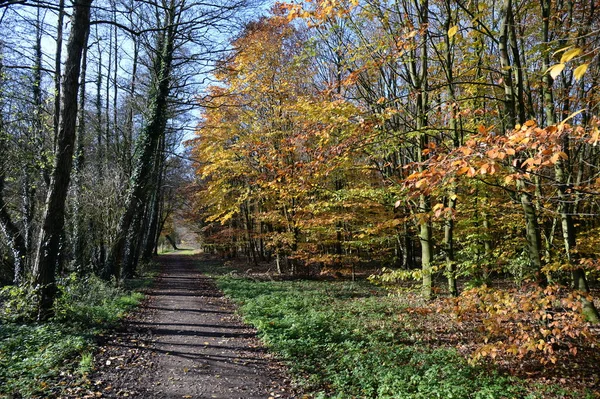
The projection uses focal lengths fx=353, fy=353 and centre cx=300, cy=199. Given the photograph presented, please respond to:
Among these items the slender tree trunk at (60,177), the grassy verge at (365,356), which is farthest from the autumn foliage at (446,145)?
the slender tree trunk at (60,177)

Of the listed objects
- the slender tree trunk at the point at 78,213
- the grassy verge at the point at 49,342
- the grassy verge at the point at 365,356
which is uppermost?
the slender tree trunk at the point at 78,213

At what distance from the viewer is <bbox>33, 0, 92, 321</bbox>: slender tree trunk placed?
23.0 feet

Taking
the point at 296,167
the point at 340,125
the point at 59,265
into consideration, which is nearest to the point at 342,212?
the point at 340,125

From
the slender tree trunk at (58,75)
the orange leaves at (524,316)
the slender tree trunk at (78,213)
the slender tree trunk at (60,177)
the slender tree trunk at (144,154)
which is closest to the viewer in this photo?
the orange leaves at (524,316)

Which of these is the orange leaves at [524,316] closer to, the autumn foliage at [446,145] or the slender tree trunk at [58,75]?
the autumn foliage at [446,145]

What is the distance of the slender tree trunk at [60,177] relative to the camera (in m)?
7.00

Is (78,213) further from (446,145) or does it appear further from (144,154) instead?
(446,145)

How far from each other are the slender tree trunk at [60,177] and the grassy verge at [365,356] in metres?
4.19

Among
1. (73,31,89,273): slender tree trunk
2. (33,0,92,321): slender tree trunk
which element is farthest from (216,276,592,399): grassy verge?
(73,31,89,273): slender tree trunk

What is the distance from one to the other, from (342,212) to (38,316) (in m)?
10.7

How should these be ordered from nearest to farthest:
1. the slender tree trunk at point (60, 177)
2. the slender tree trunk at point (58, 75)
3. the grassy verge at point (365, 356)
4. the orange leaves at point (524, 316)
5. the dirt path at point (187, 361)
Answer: the orange leaves at point (524, 316), the grassy verge at point (365, 356), the dirt path at point (187, 361), the slender tree trunk at point (60, 177), the slender tree trunk at point (58, 75)

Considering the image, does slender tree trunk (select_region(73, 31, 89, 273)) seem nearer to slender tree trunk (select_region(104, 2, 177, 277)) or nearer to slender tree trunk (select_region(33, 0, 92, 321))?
slender tree trunk (select_region(104, 2, 177, 277))

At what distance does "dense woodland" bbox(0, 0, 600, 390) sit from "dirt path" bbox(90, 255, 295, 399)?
7.11 ft

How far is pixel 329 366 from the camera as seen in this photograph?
5.71 meters
